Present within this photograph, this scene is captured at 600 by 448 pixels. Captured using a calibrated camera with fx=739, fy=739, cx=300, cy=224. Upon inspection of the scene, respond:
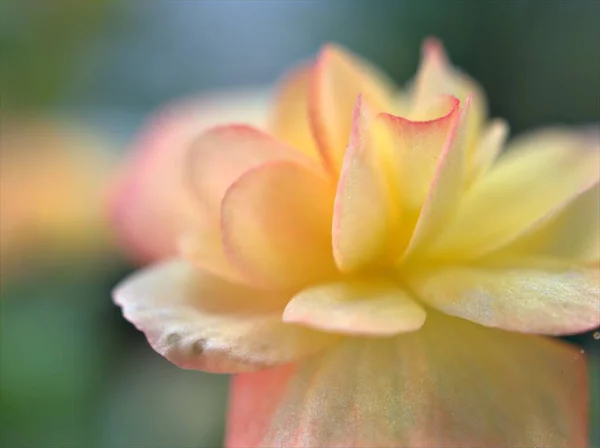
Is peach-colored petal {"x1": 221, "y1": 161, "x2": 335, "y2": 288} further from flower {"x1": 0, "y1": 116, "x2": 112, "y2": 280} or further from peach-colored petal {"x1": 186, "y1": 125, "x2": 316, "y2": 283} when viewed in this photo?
flower {"x1": 0, "y1": 116, "x2": 112, "y2": 280}

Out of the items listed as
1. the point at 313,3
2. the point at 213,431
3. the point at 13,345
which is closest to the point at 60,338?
the point at 13,345

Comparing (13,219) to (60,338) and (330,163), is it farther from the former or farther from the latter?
(330,163)

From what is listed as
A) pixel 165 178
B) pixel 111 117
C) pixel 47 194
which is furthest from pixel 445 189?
pixel 111 117

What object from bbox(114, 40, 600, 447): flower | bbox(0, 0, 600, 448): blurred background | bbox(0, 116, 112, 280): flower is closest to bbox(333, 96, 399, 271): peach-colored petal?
bbox(114, 40, 600, 447): flower

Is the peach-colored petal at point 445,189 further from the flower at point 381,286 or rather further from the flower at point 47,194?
the flower at point 47,194

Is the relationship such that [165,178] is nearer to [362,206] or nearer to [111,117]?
[362,206]
